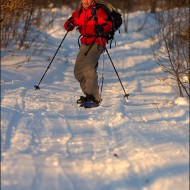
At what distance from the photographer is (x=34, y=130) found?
4.27 meters

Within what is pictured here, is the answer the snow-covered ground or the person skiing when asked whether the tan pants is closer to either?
the person skiing

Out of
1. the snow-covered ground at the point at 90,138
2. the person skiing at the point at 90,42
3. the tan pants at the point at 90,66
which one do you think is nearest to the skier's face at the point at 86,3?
the person skiing at the point at 90,42

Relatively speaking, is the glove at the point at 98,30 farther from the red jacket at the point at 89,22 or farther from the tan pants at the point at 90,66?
the tan pants at the point at 90,66

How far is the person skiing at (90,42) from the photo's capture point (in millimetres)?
5586

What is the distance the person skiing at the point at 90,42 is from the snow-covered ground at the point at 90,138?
0.95 feet

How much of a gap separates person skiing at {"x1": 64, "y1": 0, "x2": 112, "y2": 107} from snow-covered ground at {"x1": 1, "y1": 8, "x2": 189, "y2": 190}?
289 mm

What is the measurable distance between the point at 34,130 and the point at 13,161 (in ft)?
2.84

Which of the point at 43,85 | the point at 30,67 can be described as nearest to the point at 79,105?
the point at 43,85

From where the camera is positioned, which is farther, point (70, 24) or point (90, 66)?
point (70, 24)

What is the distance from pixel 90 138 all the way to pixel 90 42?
6.98ft

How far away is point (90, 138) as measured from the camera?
412 cm

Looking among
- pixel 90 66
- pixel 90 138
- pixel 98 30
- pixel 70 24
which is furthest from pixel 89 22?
pixel 90 138

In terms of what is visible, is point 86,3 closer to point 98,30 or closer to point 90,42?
point 98,30

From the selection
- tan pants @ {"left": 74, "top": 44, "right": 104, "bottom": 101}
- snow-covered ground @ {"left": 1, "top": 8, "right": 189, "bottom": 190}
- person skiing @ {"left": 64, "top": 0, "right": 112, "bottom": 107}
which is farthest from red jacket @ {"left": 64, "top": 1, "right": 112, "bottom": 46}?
snow-covered ground @ {"left": 1, "top": 8, "right": 189, "bottom": 190}
